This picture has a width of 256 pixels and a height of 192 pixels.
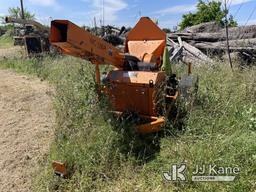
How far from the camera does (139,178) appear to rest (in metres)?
3.36

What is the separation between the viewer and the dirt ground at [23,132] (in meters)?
3.79

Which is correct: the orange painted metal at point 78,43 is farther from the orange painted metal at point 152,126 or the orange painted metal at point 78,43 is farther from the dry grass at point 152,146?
the orange painted metal at point 152,126

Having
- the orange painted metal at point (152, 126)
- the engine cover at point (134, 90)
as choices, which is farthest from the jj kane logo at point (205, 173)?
the engine cover at point (134, 90)

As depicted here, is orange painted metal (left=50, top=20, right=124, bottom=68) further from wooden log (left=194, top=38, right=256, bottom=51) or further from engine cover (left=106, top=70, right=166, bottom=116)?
wooden log (left=194, top=38, right=256, bottom=51)

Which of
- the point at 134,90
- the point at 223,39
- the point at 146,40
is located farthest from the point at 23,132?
the point at 223,39

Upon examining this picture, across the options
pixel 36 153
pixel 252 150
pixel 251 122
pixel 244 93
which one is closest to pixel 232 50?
pixel 244 93

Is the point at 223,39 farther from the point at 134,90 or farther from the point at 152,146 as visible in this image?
the point at 152,146

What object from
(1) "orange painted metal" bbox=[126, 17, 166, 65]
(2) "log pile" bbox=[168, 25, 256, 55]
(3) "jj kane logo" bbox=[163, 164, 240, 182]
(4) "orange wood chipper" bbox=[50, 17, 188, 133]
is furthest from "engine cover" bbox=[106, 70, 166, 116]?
(2) "log pile" bbox=[168, 25, 256, 55]

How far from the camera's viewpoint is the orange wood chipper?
11.5 ft

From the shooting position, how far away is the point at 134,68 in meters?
4.46

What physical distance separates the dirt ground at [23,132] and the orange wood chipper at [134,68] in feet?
4.10

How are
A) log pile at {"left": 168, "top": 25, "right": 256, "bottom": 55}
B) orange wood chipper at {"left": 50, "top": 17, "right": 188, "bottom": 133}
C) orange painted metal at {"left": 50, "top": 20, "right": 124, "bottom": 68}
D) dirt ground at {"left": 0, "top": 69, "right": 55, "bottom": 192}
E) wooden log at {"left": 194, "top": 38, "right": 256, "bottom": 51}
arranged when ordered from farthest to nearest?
log pile at {"left": 168, "top": 25, "right": 256, "bottom": 55}
wooden log at {"left": 194, "top": 38, "right": 256, "bottom": 51}
dirt ground at {"left": 0, "top": 69, "right": 55, "bottom": 192}
orange wood chipper at {"left": 50, "top": 17, "right": 188, "bottom": 133}
orange painted metal at {"left": 50, "top": 20, "right": 124, "bottom": 68}

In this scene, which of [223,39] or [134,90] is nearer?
[134,90]

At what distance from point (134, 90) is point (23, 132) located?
197 cm
